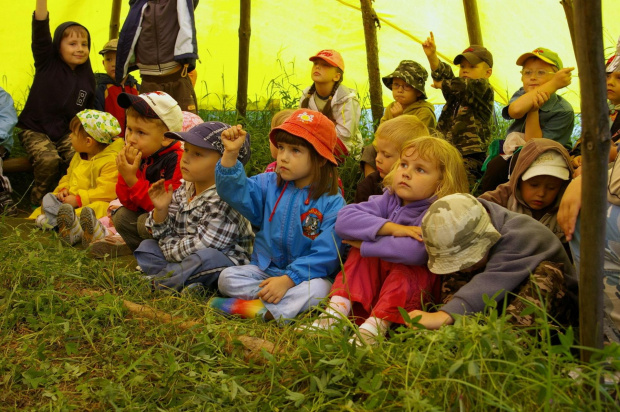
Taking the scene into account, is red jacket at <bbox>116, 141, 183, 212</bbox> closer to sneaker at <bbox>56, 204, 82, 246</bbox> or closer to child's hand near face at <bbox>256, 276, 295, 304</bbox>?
sneaker at <bbox>56, 204, 82, 246</bbox>

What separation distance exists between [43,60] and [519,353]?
195 inches

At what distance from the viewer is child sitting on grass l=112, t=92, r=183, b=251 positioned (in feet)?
14.1

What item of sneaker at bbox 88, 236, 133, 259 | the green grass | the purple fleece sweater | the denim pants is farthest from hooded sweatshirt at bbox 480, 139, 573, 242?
sneaker at bbox 88, 236, 133, 259

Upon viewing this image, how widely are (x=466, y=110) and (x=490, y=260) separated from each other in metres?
1.99

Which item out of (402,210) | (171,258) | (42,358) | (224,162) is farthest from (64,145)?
(402,210)

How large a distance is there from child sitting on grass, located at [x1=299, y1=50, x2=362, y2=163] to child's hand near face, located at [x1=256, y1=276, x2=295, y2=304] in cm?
165

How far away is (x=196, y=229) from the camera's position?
12.9 ft

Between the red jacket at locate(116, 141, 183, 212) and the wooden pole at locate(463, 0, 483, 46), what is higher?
the wooden pole at locate(463, 0, 483, 46)

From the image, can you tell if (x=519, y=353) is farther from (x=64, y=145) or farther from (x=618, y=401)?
(x=64, y=145)

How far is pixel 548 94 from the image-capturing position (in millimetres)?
3955

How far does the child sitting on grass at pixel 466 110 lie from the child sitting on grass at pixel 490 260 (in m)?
1.66

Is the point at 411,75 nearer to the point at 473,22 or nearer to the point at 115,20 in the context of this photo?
the point at 473,22

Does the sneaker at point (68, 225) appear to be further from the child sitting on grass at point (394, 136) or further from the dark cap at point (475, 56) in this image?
the dark cap at point (475, 56)

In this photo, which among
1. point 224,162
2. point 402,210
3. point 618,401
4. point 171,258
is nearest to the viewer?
point 618,401
